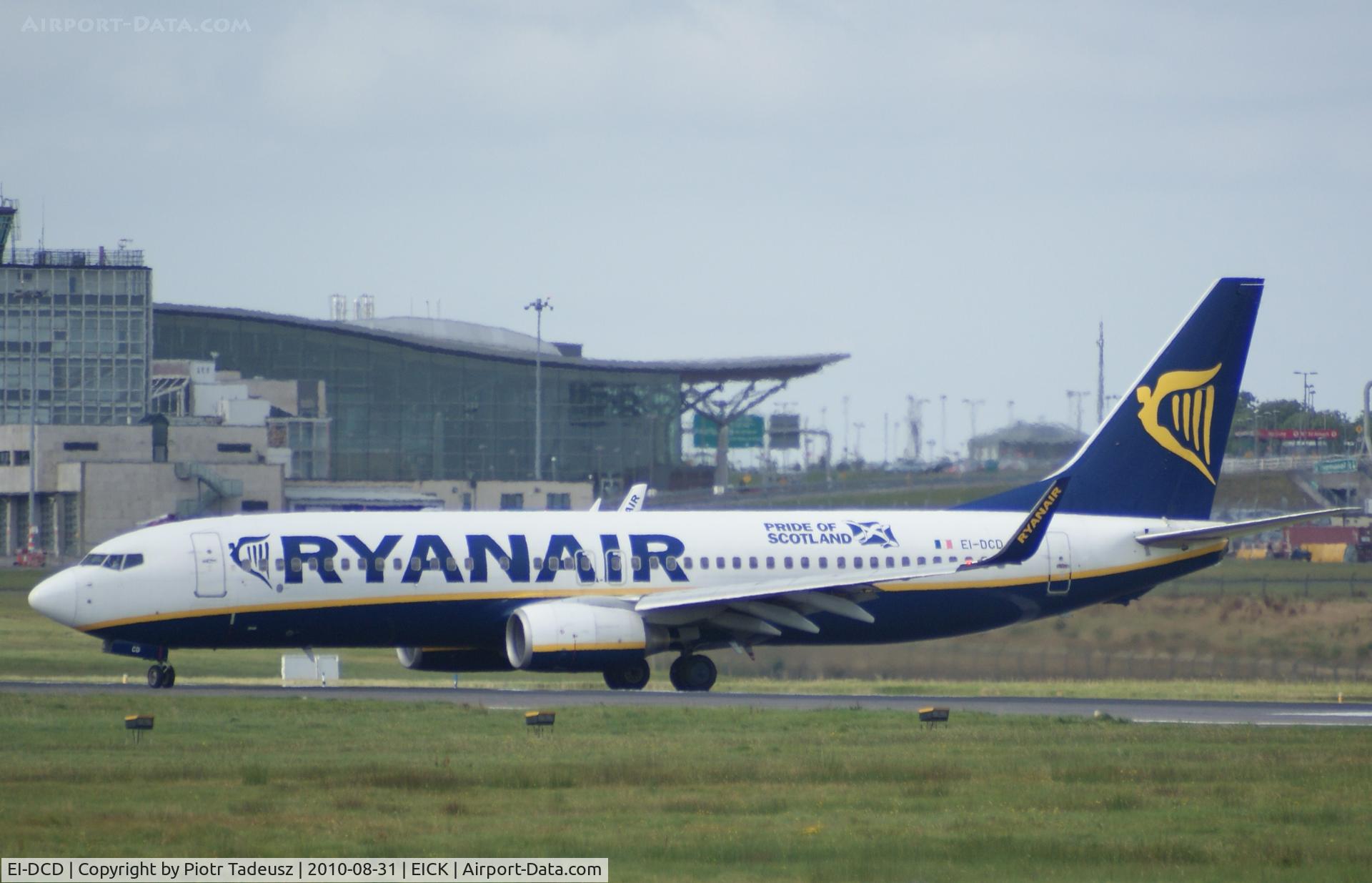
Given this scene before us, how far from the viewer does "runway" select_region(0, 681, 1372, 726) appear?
31234 millimetres

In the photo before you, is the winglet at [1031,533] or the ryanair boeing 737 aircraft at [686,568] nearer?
the ryanair boeing 737 aircraft at [686,568]

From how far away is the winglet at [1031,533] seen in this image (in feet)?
116

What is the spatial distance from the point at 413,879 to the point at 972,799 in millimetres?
7703

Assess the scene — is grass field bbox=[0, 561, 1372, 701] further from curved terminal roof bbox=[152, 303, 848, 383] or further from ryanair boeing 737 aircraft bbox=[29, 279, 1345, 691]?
curved terminal roof bbox=[152, 303, 848, 383]

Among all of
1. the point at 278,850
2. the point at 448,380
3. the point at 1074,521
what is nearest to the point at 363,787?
the point at 278,850

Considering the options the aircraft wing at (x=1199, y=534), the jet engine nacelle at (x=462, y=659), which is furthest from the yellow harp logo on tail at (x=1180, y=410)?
the jet engine nacelle at (x=462, y=659)

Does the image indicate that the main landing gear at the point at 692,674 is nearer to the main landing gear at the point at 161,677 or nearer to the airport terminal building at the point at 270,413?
the main landing gear at the point at 161,677

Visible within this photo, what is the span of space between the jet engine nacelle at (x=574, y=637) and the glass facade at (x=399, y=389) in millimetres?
86916

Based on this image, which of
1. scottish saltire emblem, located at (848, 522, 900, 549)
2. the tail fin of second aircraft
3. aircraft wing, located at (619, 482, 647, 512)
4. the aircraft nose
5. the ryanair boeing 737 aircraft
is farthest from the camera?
aircraft wing, located at (619, 482, 647, 512)

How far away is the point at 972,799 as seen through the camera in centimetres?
2008

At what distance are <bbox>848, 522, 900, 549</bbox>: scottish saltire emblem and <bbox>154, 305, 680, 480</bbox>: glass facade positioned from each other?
84732 millimetres

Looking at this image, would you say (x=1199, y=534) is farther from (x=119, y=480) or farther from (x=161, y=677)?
(x=119, y=480)

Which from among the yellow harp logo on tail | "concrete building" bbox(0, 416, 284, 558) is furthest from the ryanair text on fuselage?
"concrete building" bbox(0, 416, 284, 558)

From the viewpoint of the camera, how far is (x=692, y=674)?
123 feet
